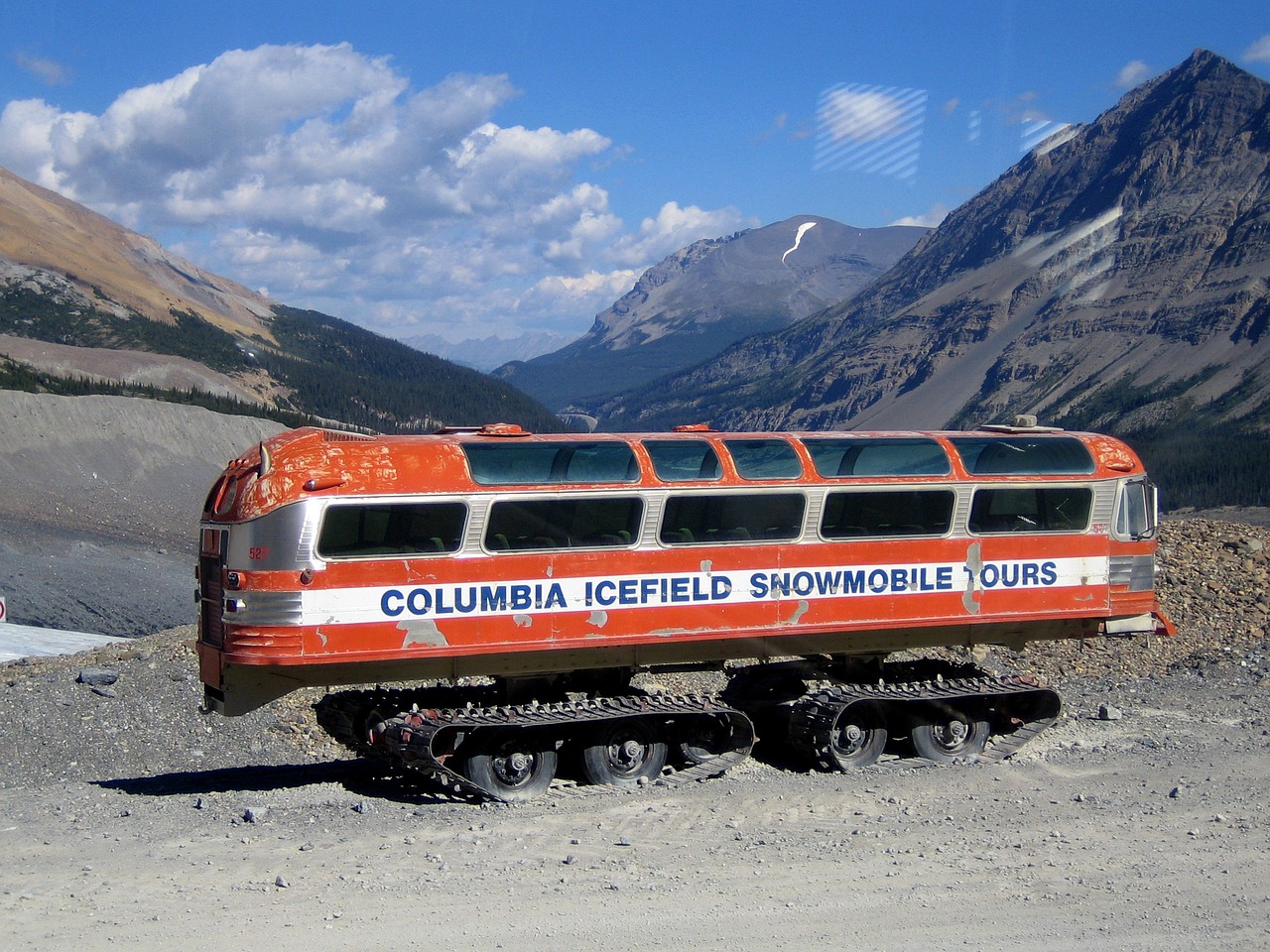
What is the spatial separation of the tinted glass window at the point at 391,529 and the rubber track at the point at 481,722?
→ 5.16 feet

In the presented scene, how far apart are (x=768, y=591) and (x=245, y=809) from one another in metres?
5.38

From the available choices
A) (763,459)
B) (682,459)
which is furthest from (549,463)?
(763,459)

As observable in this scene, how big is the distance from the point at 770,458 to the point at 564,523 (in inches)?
91.8

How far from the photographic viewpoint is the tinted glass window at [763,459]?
12.5 m

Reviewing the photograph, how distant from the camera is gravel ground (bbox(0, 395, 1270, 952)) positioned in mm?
8227

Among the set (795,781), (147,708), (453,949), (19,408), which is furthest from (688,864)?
(19,408)

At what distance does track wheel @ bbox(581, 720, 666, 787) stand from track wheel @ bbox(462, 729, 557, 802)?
408mm

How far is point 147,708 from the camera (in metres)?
15.1

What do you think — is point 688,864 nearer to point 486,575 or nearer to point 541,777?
point 541,777

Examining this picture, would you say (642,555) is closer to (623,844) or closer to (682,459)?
(682,459)

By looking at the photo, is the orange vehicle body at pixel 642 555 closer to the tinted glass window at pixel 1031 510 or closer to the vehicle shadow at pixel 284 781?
the tinted glass window at pixel 1031 510

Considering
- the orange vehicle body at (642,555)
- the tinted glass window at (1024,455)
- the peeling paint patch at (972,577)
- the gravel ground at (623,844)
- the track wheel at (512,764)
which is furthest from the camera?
the tinted glass window at (1024,455)

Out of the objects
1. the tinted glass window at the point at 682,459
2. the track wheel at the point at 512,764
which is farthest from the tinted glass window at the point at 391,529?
the tinted glass window at the point at 682,459

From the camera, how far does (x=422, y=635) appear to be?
11234 mm
